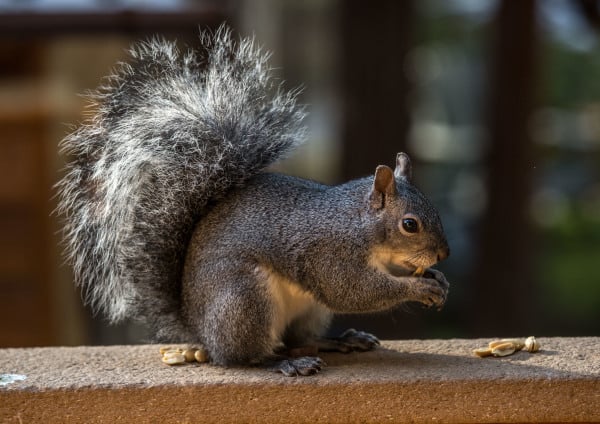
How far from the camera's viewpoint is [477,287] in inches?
229

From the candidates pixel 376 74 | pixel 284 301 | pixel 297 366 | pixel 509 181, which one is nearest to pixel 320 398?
pixel 297 366

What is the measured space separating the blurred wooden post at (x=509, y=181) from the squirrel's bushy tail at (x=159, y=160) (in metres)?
3.31

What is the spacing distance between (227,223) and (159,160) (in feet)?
0.73

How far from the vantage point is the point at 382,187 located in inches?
89.3

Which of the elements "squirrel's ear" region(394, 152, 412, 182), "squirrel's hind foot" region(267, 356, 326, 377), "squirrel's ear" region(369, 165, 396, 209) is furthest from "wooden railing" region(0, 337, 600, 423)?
"squirrel's ear" region(394, 152, 412, 182)

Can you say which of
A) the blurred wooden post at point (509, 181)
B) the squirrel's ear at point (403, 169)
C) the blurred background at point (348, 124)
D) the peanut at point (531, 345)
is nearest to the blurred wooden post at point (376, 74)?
the blurred background at point (348, 124)

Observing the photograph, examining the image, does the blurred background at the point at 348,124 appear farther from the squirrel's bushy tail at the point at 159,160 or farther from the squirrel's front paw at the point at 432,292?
the squirrel's front paw at the point at 432,292

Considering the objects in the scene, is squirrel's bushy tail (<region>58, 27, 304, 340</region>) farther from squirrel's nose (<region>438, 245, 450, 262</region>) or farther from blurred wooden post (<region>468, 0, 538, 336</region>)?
blurred wooden post (<region>468, 0, 538, 336</region>)

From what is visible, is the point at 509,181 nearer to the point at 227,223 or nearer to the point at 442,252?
the point at 442,252

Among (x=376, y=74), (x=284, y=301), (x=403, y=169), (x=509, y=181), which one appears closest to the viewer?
(x=284, y=301)

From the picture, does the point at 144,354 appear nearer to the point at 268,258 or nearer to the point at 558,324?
the point at 268,258

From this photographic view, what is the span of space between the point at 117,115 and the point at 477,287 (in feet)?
12.5

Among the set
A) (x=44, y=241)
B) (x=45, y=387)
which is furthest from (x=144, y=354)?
(x=44, y=241)

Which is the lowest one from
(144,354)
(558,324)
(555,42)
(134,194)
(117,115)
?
(558,324)
